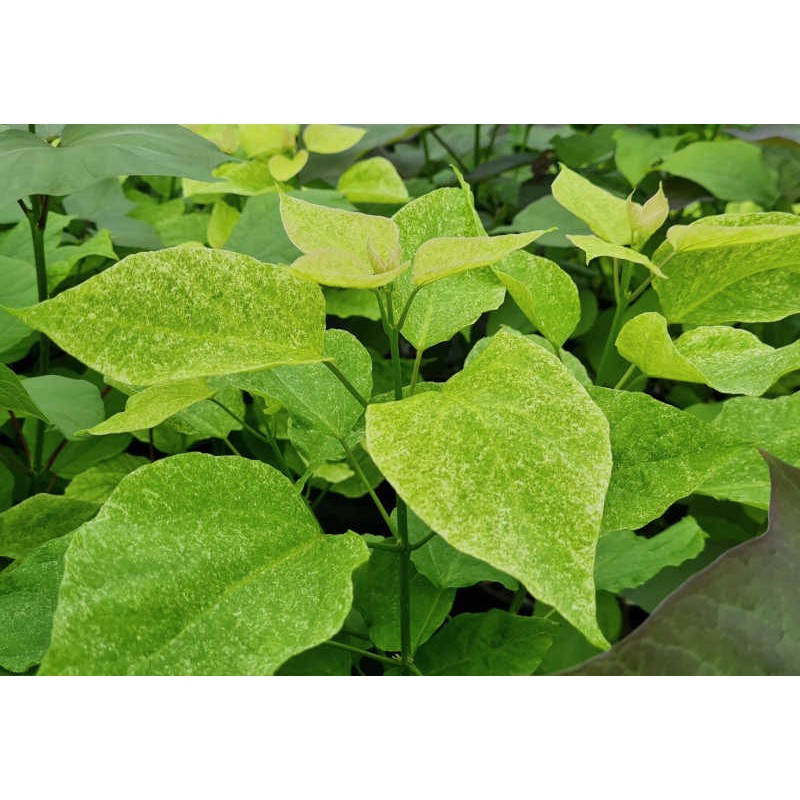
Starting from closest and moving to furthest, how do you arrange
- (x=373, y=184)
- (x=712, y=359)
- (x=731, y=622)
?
1. (x=731, y=622)
2. (x=712, y=359)
3. (x=373, y=184)

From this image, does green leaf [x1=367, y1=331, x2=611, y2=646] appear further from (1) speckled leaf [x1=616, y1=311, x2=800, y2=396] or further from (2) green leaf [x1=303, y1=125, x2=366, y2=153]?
(2) green leaf [x1=303, y1=125, x2=366, y2=153]

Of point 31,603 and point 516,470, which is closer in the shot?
point 516,470

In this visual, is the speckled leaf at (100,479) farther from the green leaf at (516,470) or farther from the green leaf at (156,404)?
the green leaf at (516,470)

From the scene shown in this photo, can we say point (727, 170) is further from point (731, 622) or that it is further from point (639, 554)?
point (731, 622)

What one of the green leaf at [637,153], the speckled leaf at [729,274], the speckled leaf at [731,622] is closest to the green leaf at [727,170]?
the green leaf at [637,153]

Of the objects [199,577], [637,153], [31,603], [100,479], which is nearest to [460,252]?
[199,577]

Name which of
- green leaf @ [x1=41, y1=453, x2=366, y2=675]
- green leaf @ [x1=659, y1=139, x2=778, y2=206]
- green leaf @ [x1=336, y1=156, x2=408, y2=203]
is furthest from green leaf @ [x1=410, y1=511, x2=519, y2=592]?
green leaf @ [x1=659, y1=139, x2=778, y2=206]

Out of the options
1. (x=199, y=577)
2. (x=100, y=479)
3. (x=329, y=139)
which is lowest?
(x=100, y=479)
